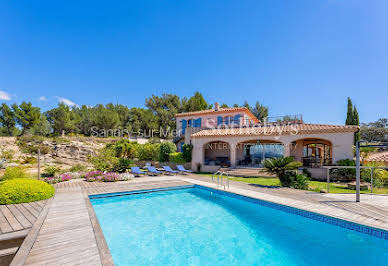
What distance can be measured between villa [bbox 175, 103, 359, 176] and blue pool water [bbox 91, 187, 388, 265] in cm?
1070

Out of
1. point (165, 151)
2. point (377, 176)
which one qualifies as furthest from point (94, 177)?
point (377, 176)

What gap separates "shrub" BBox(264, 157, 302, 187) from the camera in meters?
10.0

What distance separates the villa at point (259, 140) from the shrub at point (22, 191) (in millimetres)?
13855

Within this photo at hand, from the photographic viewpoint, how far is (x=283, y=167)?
33.1 ft

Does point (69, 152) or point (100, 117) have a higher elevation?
point (100, 117)

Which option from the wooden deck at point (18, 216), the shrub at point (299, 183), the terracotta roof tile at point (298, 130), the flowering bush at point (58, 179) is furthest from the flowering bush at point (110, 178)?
the shrub at point (299, 183)

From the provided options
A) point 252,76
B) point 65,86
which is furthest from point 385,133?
point 65,86

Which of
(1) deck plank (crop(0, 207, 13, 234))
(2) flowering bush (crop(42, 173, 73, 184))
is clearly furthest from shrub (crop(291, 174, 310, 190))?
(2) flowering bush (crop(42, 173, 73, 184))

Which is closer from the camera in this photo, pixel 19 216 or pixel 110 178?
pixel 19 216

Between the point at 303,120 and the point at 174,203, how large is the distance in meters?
17.1

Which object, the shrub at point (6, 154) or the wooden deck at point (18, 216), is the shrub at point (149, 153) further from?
the wooden deck at point (18, 216)

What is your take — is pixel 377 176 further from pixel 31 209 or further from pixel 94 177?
pixel 94 177

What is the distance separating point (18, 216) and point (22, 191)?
1.70 m

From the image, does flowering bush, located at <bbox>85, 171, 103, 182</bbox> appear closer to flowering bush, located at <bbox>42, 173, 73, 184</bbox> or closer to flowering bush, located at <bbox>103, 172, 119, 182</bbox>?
flowering bush, located at <bbox>103, 172, 119, 182</bbox>
